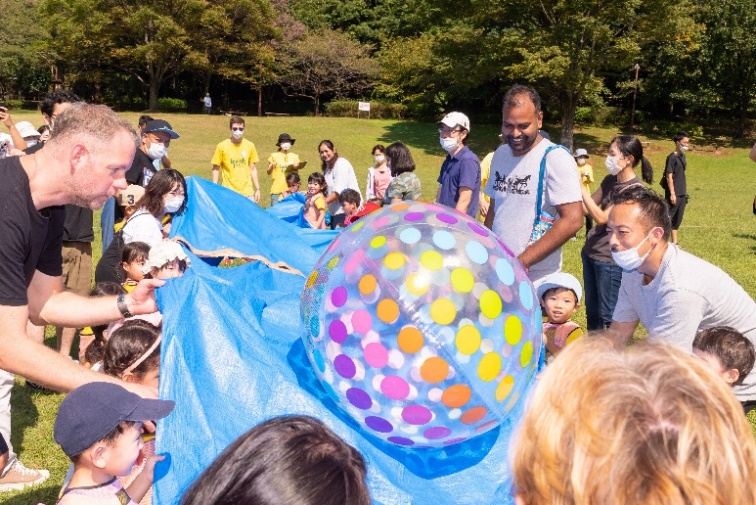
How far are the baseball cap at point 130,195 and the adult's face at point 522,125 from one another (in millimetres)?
3367

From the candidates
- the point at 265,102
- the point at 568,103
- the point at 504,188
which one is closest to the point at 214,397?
the point at 504,188

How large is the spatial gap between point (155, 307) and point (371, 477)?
4.72 feet

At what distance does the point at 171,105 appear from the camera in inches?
1745

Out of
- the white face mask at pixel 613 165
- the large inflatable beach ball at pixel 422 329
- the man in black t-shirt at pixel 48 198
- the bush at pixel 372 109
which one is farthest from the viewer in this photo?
the bush at pixel 372 109

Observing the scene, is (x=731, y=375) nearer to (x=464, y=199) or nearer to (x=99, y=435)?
(x=99, y=435)

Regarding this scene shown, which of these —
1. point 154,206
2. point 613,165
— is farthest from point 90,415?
point 613,165

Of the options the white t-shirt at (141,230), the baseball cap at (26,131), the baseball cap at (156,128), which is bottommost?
the white t-shirt at (141,230)

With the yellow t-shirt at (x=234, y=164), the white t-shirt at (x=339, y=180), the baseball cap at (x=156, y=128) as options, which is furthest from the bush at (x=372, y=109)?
the baseball cap at (x=156, y=128)

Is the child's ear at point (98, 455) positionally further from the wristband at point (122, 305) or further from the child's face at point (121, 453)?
the wristband at point (122, 305)

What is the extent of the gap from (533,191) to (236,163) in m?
6.32

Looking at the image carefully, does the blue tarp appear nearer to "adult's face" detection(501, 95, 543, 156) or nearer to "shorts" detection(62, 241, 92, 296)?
"adult's face" detection(501, 95, 543, 156)

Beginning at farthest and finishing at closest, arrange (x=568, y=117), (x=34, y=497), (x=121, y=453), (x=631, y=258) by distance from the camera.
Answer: (x=568, y=117) < (x=34, y=497) < (x=631, y=258) < (x=121, y=453)

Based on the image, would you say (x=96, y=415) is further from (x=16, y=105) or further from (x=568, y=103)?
(x=16, y=105)

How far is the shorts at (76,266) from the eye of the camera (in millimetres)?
5750
